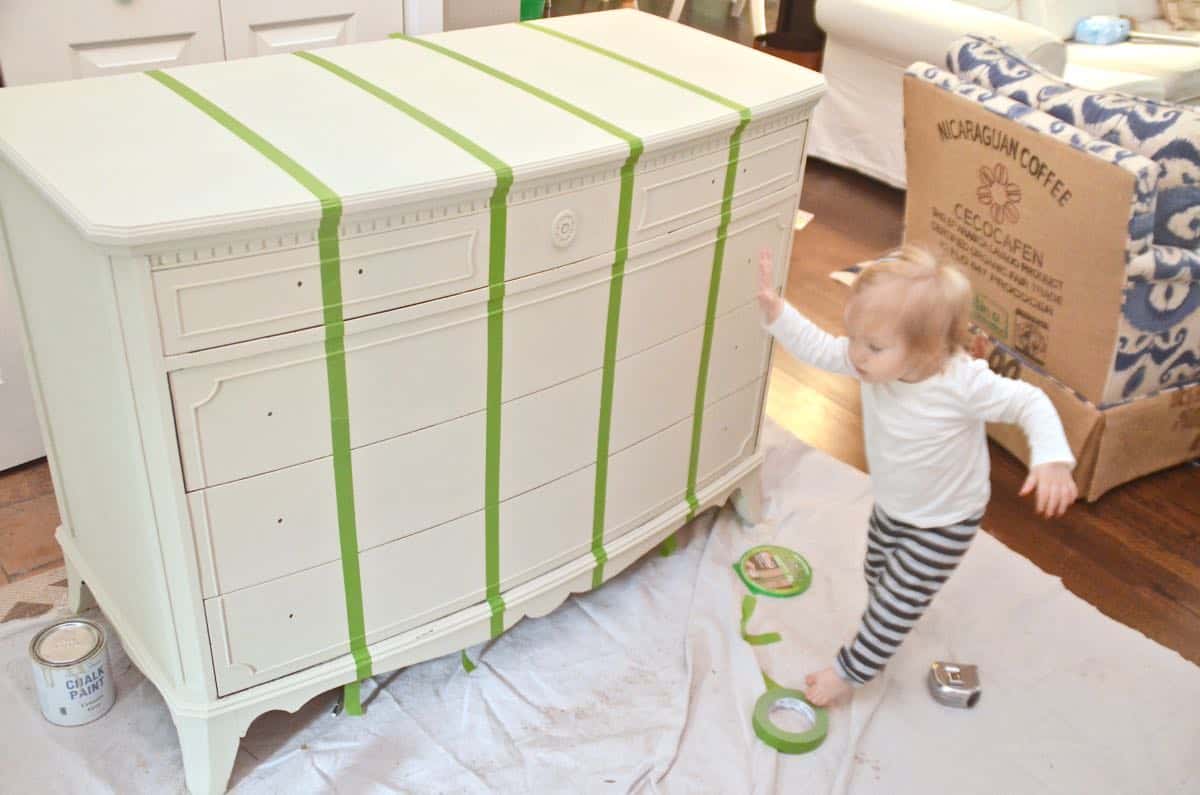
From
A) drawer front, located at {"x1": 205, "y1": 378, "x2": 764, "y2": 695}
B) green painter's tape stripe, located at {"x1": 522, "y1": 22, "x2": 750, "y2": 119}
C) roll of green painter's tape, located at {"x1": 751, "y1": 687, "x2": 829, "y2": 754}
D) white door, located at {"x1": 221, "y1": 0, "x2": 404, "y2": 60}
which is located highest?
green painter's tape stripe, located at {"x1": 522, "y1": 22, "x2": 750, "y2": 119}

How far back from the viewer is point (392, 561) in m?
1.61

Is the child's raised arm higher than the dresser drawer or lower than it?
lower

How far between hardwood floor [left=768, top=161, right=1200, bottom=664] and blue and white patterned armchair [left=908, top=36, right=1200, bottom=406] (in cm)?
25

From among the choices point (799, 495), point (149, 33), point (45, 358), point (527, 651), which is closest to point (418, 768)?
point (527, 651)

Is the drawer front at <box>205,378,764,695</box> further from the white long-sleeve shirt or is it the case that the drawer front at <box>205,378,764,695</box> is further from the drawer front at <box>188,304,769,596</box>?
the white long-sleeve shirt

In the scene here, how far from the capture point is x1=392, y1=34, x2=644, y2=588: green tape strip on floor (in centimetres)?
157

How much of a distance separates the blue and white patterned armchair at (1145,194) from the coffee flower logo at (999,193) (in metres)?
0.13

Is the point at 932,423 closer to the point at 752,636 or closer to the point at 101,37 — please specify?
the point at 752,636

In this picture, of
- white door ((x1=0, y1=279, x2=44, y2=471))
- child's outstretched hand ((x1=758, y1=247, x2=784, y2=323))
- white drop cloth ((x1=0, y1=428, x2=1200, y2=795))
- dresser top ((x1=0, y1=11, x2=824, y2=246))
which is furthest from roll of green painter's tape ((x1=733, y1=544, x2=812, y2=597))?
white door ((x1=0, y1=279, x2=44, y2=471))

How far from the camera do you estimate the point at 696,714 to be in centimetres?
180

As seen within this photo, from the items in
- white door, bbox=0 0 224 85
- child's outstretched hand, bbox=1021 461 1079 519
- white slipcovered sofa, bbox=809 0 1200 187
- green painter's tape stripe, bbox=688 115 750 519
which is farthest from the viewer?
white slipcovered sofa, bbox=809 0 1200 187

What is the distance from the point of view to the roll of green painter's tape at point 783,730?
175cm

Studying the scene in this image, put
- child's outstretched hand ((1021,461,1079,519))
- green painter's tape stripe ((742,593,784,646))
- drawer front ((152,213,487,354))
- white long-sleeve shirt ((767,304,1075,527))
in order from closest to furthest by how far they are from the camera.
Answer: drawer front ((152,213,487,354)) → child's outstretched hand ((1021,461,1079,519)) → white long-sleeve shirt ((767,304,1075,527)) → green painter's tape stripe ((742,593,784,646))

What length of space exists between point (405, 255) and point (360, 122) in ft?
0.78
